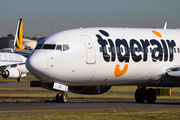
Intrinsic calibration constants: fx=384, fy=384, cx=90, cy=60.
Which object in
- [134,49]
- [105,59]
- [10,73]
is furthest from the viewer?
[10,73]

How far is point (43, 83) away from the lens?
2331 centimetres

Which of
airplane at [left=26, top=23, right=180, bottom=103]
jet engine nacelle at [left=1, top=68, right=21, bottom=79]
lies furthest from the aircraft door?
Answer: jet engine nacelle at [left=1, top=68, right=21, bottom=79]

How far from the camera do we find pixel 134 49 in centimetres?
2522

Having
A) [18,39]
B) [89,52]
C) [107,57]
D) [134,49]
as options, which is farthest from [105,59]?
[18,39]

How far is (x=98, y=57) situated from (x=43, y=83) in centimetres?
371

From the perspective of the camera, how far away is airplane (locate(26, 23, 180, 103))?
2253 cm

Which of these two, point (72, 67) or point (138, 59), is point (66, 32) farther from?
point (138, 59)

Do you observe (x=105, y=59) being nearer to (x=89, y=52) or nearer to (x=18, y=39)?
(x=89, y=52)

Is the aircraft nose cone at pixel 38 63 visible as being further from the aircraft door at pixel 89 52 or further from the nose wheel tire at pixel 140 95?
the nose wheel tire at pixel 140 95

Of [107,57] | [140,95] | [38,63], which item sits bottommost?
[140,95]

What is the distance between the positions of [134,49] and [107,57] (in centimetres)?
225

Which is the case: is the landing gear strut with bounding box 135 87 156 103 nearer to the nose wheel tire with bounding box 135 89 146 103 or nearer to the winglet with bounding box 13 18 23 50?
the nose wheel tire with bounding box 135 89 146 103

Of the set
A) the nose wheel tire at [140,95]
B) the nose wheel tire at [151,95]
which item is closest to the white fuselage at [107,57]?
the nose wheel tire at [151,95]

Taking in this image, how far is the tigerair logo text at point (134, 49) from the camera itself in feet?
79.6
